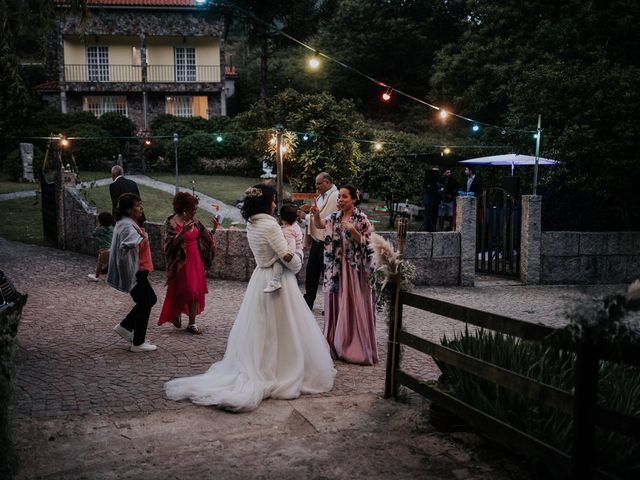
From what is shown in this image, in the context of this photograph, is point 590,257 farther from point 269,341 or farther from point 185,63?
point 185,63

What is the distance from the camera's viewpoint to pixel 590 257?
1212 centimetres

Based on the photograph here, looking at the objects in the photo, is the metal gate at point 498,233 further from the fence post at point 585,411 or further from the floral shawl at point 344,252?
the fence post at point 585,411

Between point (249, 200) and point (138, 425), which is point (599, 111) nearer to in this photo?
point (249, 200)

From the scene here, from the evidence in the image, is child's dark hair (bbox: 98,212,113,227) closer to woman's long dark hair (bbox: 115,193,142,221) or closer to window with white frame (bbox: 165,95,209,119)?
woman's long dark hair (bbox: 115,193,142,221)

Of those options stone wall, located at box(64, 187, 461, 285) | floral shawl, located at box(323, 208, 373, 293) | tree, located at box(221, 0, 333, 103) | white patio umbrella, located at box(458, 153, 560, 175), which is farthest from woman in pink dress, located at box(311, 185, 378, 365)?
tree, located at box(221, 0, 333, 103)

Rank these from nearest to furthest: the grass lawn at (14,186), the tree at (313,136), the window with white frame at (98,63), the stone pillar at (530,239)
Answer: the stone pillar at (530,239), the tree at (313,136), the grass lawn at (14,186), the window with white frame at (98,63)

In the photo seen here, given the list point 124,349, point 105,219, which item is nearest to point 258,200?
point 124,349

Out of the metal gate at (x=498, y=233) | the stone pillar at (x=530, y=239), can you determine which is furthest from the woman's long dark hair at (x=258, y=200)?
the stone pillar at (x=530, y=239)

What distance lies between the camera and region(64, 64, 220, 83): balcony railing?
37.8m

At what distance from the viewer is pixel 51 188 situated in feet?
47.6

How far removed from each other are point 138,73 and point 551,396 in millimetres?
38919

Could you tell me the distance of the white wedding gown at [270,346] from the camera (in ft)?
17.7

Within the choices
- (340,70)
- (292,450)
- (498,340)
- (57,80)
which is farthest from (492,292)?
(57,80)

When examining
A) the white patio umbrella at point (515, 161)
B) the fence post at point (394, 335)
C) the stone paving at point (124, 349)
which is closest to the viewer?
the stone paving at point (124, 349)
